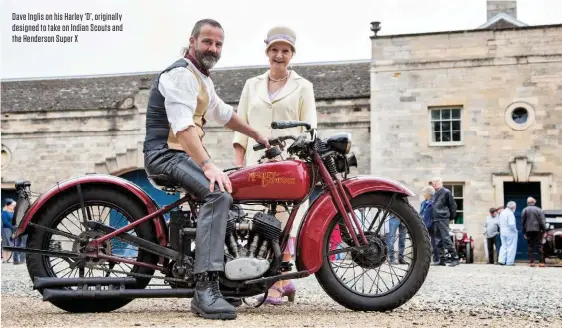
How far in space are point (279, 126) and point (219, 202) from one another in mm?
603

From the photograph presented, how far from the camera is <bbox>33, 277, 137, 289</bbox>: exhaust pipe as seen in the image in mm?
3686

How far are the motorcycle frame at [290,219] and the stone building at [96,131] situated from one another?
16.8 meters

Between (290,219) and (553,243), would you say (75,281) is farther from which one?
(553,243)

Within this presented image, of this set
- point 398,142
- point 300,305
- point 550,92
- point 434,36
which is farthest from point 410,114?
point 300,305

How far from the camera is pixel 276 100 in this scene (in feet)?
15.9

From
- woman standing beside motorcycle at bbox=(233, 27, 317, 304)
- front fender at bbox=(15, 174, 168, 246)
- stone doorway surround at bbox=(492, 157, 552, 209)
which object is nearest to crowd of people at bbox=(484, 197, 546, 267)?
stone doorway surround at bbox=(492, 157, 552, 209)

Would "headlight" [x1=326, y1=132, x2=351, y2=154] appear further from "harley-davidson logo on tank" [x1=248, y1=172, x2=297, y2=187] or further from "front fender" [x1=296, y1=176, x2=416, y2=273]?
"harley-davidson logo on tank" [x1=248, y1=172, x2=297, y2=187]

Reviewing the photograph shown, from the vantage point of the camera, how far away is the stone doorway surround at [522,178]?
18375 millimetres

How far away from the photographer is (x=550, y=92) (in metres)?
18.6

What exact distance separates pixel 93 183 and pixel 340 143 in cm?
145

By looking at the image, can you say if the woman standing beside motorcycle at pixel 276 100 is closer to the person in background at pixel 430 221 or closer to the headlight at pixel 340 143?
the headlight at pixel 340 143

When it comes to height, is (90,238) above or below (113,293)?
above

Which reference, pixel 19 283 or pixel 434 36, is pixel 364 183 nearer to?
pixel 19 283
